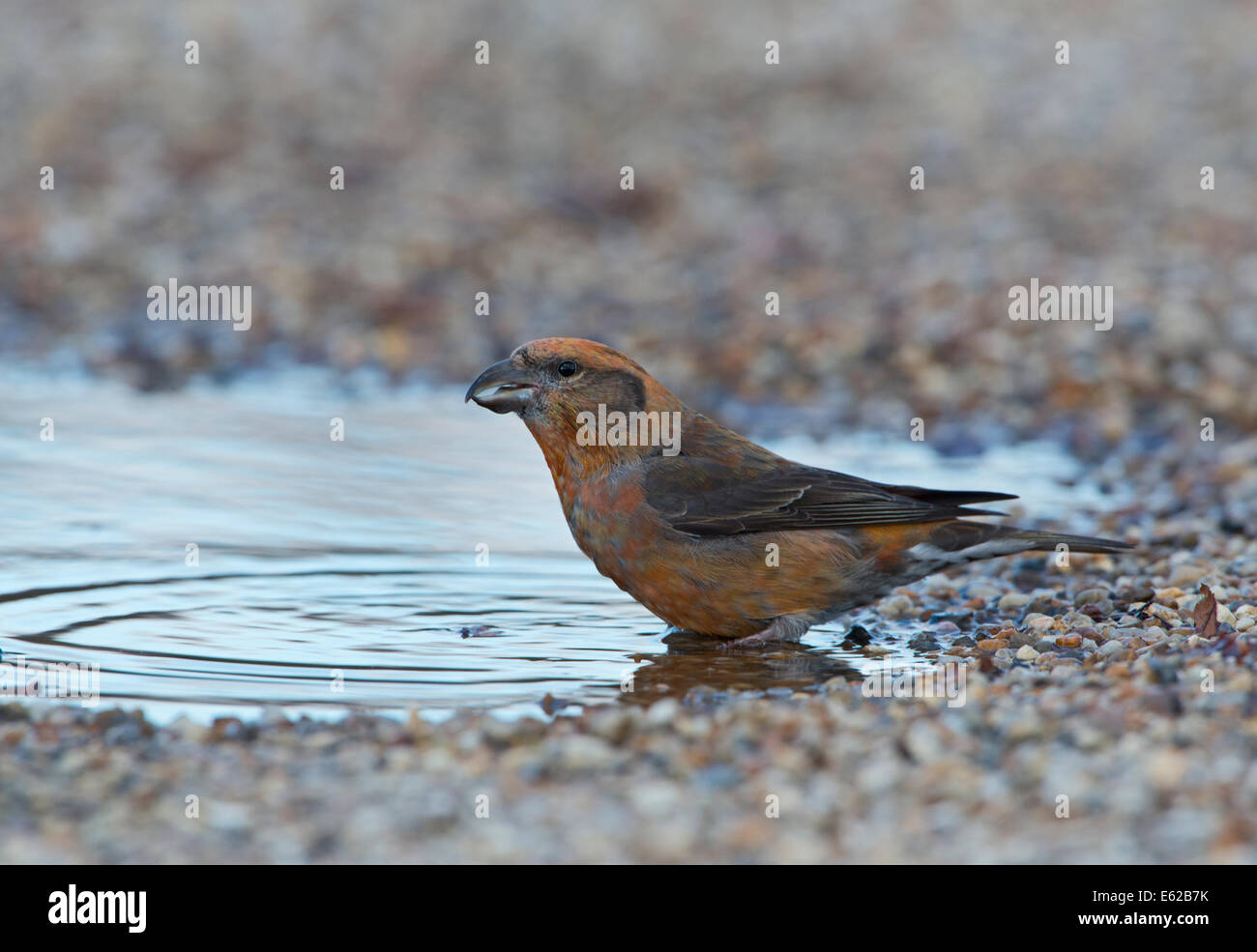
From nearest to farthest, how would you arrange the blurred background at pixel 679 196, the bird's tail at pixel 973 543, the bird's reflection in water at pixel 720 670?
the bird's reflection in water at pixel 720 670 < the bird's tail at pixel 973 543 < the blurred background at pixel 679 196

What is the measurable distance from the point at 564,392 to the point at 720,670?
3.80 feet

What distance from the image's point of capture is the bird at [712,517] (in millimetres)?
5785

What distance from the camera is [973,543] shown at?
19.7 ft

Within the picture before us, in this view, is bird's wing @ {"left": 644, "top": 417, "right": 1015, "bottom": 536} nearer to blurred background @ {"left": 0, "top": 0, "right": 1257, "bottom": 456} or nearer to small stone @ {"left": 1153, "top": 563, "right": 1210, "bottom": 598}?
small stone @ {"left": 1153, "top": 563, "right": 1210, "bottom": 598}

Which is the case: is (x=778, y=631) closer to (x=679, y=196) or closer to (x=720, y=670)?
(x=720, y=670)

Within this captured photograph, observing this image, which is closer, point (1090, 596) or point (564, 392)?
point (564, 392)

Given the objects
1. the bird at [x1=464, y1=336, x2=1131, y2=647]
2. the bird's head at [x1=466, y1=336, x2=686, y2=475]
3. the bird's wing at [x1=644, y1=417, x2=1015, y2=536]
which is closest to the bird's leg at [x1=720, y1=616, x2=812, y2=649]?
the bird at [x1=464, y1=336, x2=1131, y2=647]

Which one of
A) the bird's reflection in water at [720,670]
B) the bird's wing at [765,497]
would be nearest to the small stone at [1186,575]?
the bird's wing at [765,497]

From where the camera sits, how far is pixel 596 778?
13.9 ft

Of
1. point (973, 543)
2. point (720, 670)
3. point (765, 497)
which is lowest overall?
point (720, 670)

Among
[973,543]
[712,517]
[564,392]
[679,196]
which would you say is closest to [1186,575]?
[973,543]

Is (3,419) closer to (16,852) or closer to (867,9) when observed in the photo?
(16,852)

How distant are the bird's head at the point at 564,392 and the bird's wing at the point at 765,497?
20 centimetres

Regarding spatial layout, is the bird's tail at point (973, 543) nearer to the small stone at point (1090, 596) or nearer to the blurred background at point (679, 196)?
the small stone at point (1090, 596)
